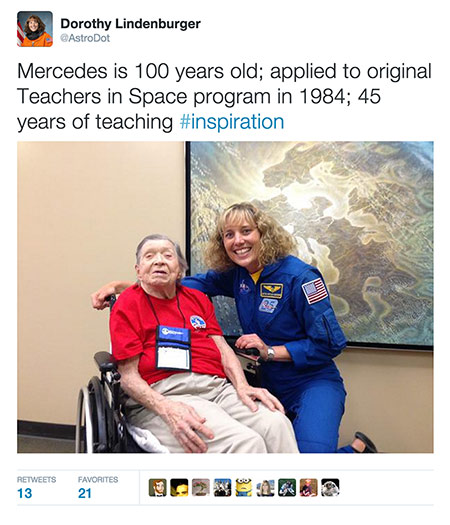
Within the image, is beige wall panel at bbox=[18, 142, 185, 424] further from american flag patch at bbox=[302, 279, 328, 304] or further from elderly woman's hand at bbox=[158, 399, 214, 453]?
elderly woman's hand at bbox=[158, 399, 214, 453]

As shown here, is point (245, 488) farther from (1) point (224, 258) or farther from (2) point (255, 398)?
(1) point (224, 258)

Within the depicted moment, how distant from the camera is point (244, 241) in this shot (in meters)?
1.58

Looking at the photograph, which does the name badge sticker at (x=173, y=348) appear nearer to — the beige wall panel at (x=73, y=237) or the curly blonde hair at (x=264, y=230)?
A: the curly blonde hair at (x=264, y=230)

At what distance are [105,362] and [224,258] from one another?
0.63 m

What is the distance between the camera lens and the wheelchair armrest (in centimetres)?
119

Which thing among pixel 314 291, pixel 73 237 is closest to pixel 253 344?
pixel 314 291
